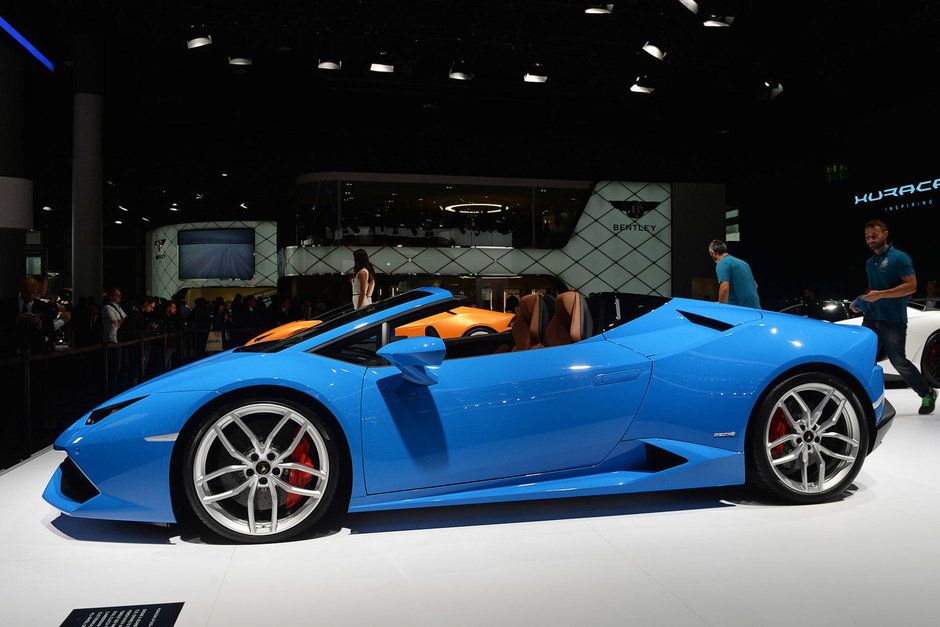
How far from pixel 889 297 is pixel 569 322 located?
335cm

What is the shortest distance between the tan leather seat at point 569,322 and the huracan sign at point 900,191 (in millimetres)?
13299

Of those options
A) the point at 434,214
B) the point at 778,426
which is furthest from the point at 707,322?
the point at 434,214

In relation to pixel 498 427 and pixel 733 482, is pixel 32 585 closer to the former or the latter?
pixel 498 427

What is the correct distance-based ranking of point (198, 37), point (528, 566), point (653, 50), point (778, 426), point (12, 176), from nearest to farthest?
point (528, 566) → point (778, 426) → point (12, 176) → point (198, 37) → point (653, 50)

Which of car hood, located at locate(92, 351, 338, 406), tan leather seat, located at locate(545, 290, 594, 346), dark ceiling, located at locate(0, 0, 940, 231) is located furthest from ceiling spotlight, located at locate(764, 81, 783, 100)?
car hood, located at locate(92, 351, 338, 406)

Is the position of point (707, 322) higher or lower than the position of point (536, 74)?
lower

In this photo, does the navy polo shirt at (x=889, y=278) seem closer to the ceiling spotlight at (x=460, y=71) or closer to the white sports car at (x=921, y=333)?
the white sports car at (x=921, y=333)

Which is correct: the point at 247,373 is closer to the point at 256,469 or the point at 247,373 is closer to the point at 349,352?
the point at 256,469

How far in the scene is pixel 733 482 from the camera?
3.05m

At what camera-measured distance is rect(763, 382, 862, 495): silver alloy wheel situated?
307 centimetres

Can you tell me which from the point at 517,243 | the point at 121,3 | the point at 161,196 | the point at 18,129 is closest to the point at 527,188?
the point at 517,243

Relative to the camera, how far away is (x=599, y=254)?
18219 millimetres

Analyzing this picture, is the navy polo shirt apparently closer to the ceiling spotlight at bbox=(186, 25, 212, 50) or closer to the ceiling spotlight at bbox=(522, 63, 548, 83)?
the ceiling spotlight at bbox=(522, 63, 548, 83)

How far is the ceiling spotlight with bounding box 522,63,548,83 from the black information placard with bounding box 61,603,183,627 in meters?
12.1
